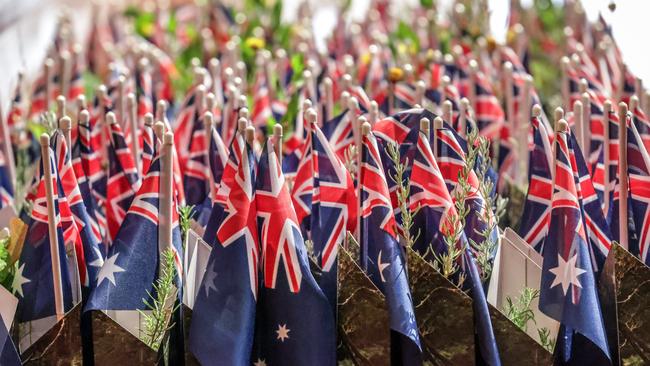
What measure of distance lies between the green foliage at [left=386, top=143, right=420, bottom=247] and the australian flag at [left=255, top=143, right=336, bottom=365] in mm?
273

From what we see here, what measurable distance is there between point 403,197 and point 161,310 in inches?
27.2

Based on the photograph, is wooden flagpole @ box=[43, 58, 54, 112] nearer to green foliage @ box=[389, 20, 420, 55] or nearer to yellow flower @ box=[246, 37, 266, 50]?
yellow flower @ box=[246, 37, 266, 50]

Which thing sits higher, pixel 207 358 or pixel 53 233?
pixel 53 233

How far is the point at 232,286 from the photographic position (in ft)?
8.79

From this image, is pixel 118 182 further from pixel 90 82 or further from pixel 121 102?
pixel 90 82

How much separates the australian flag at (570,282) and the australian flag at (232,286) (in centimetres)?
77

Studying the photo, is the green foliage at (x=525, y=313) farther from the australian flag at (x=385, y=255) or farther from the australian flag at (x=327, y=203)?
the australian flag at (x=327, y=203)

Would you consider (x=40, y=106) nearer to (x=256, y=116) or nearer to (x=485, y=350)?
(x=256, y=116)

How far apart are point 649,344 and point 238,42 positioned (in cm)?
369

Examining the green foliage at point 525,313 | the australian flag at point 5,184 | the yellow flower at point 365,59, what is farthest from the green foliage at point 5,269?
the yellow flower at point 365,59

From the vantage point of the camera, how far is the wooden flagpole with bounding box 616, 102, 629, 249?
2896mm

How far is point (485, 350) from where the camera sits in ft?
8.68

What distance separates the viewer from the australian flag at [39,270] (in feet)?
9.07

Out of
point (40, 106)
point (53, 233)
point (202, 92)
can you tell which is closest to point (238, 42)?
point (40, 106)
